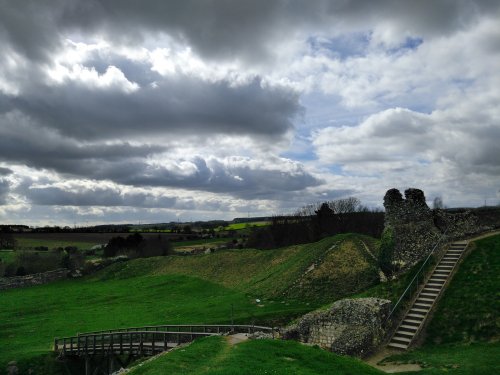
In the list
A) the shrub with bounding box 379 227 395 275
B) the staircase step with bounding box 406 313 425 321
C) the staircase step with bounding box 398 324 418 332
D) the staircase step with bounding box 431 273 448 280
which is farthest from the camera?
the shrub with bounding box 379 227 395 275

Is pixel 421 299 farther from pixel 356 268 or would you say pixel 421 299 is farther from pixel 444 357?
pixel 356 268

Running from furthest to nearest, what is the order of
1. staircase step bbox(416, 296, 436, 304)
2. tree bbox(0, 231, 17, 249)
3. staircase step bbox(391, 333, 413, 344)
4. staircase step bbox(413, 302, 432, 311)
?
tree bbox(0, 231, 17, 249) → staircase step bbox(416, 296, 436, 304) → staircase step bbox(413, 302, 432, 311) → staircase step bbox(391, 333, 413, 344)

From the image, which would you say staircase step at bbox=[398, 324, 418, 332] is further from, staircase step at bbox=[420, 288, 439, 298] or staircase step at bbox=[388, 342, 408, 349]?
staircase step at bbox=[420, 288, 439, 298]

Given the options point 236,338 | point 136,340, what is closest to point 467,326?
point 236,338

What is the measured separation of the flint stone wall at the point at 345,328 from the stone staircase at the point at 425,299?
122cm

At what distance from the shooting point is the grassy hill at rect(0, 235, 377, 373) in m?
38.3

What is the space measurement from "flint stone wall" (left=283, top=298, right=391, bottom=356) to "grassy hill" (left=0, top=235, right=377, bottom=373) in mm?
11385

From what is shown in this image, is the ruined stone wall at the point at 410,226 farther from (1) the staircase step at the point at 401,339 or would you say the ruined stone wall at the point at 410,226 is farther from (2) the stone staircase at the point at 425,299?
(1) the staircase step at the point at 401,339

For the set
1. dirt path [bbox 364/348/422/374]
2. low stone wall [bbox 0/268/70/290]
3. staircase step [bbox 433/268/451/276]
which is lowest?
low stone wall [bbox 0/268/70/290]

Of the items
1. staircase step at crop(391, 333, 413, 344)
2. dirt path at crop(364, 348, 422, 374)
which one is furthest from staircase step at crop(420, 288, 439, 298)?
dirt path at crop(364, 348, 422, 374)

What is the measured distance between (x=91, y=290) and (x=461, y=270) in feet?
186

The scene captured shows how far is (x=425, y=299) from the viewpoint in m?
26.8

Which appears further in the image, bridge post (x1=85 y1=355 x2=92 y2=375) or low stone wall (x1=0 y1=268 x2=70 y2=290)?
low stone wall (x1=0 y1=268 x2=70 y2=290)

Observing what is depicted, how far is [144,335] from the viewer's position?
31.3 meters
